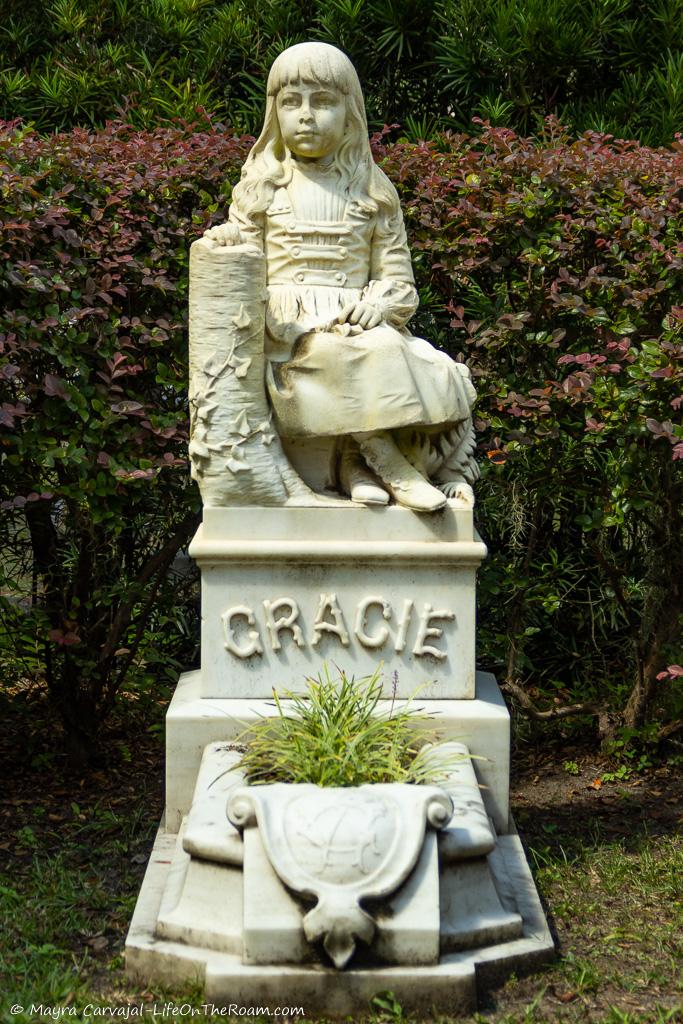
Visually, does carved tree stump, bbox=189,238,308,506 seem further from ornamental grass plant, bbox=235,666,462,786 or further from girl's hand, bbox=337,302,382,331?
ornamental grass plant, bbox=235,666,462,786

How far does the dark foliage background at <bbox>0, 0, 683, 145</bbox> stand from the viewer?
23.4ft

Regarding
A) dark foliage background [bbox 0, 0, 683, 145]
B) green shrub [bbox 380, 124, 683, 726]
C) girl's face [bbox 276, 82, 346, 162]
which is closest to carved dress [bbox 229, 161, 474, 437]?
girl's face [bbox 276, 82, 346, 162]

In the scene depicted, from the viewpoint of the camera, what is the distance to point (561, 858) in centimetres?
494

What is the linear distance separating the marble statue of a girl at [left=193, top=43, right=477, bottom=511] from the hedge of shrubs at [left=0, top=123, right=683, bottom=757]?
25.5 inches

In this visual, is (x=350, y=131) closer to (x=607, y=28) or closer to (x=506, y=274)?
(x=506, y=274)

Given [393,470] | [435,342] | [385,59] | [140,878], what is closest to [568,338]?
[435,342]

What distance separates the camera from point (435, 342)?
6160mm

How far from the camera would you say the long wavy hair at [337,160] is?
4.85m

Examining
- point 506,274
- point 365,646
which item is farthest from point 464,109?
point 365,646

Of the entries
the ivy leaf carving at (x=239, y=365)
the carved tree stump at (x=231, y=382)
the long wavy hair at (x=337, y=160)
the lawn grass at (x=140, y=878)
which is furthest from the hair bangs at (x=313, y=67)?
the lawn grass at (x=140, y=878)

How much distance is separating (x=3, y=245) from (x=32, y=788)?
7.05 ft

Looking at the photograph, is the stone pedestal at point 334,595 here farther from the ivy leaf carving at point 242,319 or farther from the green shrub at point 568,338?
the green shrub at point 568,338

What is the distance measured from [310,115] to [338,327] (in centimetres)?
76

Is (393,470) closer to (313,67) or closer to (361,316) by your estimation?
(361,316)
